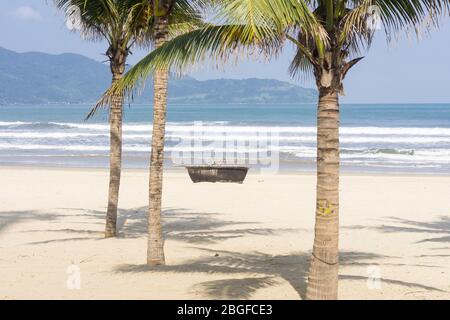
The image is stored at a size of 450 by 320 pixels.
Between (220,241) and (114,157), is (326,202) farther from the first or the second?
(114,157)

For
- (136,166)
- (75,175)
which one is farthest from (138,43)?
(136,166)

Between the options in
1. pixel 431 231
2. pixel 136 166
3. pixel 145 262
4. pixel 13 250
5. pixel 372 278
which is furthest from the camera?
pixel 136 166

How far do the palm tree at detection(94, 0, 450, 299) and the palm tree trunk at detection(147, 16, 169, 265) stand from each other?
6.63ft

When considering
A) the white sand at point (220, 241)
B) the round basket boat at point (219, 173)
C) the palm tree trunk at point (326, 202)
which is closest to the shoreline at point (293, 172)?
the round basket boat at point (219, 173)

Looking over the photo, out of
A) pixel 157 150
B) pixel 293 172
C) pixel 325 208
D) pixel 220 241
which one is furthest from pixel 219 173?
pixel 325 208

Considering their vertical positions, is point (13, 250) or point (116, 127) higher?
point (116, 127)

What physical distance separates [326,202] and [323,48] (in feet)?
4.83

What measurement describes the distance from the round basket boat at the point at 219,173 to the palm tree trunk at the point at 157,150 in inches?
490

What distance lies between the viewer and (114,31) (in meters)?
12.0

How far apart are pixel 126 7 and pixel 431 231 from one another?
7156 millimetres

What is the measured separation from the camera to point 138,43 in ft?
40.7

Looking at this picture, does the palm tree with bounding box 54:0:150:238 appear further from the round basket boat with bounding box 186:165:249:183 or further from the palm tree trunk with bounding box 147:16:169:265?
the round basket boat with bounding box 186:165:249:183
